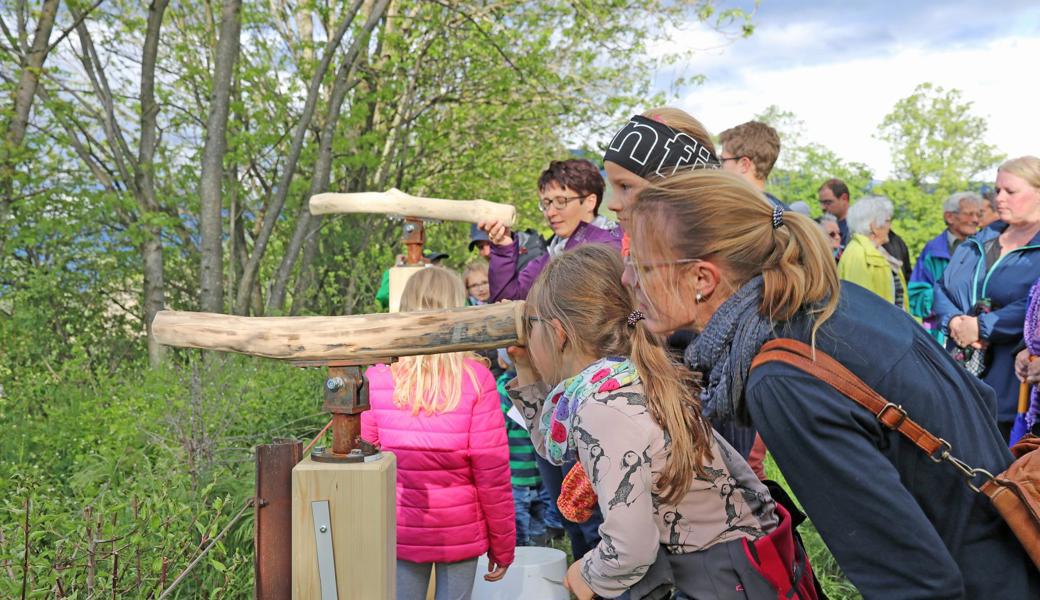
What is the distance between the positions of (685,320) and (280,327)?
84 centimetres

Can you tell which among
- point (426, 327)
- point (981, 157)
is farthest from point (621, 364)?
point (981, 157)

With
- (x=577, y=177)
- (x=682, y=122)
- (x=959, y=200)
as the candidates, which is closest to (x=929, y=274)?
(x=959, y=200)

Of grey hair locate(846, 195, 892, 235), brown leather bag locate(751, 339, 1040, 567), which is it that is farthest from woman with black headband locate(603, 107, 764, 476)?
grey hair locate(846, 195, 892, 235)

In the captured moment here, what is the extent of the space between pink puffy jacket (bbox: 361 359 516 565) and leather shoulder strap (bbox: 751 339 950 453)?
74.0 inches

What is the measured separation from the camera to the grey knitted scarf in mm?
1526

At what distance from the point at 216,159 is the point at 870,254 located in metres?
4.99

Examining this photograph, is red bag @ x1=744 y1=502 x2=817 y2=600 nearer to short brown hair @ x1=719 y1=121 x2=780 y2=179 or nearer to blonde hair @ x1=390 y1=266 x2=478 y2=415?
blonde hair @ x1=390 y1=266 x2=478 y2=415

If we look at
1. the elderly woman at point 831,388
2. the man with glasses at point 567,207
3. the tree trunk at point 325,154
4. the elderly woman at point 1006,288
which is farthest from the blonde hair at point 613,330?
the tree trunk at point 325,154

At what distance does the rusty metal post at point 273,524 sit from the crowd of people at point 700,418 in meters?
0.66

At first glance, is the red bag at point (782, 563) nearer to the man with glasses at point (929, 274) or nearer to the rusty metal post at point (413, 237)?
the rusty metal post at point (413, 237)

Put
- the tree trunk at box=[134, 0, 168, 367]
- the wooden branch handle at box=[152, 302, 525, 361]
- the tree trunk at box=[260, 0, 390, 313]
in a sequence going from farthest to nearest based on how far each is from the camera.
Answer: the tree trunk at box=[260, 0, 390, 313], the tree trunk at box=[134, 0, 168, 367], the wooden branch handle at box=[152, 302, 525, 361]

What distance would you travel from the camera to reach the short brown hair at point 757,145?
3.76 meters

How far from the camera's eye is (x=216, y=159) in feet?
22.1

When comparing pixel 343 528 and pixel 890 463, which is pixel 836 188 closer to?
pixel 890 463
